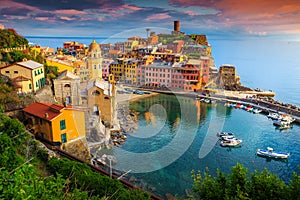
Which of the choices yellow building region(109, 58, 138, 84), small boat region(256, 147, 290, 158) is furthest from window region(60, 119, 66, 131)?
yellow building region(109, 58, 138, 84)

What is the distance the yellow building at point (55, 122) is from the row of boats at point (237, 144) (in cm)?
698

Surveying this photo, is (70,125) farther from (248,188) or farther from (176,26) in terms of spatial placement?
(176,26)

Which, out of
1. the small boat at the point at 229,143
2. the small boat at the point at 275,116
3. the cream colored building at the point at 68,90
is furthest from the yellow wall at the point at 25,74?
the small boat at the point at 275,116

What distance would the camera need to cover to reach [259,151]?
10.6 m

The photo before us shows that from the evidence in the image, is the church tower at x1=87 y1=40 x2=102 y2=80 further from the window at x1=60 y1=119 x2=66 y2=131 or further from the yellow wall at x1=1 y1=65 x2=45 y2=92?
the window at x1=60 y1=119 x2=66 y2=131

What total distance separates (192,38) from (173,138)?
27837mm

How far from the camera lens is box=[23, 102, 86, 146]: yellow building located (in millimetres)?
7566

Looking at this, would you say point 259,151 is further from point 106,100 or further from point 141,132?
point 106,100

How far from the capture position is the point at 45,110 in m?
7.96

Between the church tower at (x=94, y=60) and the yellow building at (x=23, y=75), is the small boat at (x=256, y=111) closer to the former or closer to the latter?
the church tower at (x=94, y=60)

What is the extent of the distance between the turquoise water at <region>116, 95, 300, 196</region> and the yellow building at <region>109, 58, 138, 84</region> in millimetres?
5944

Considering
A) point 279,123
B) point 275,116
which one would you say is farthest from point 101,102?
point 275,116

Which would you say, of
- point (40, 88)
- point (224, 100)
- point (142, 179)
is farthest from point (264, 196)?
point (224, 100)

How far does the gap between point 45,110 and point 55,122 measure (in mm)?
774
